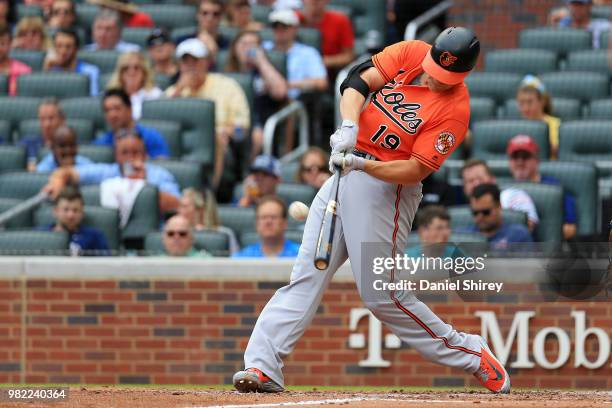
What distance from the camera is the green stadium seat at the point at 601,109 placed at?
35.3ft

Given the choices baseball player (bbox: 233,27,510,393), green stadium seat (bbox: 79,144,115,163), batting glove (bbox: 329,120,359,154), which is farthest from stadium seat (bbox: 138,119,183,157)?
batting glove (bbox: 329,120,359,154)

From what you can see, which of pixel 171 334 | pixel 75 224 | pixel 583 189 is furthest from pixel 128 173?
pixel 583 189

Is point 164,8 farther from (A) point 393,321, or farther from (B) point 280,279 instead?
(A) point 393,321

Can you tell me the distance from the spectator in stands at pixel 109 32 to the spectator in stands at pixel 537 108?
380cm

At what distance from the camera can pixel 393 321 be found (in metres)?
6.34

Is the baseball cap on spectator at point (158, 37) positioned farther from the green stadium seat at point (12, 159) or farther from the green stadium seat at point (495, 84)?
the green stadium seat at point (495, 84)

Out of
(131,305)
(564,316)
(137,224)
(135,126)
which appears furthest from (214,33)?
(564,316)

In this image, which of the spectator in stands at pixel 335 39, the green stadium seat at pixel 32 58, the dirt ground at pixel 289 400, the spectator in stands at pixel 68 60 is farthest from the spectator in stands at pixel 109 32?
the dirt ground at pixel 289 400

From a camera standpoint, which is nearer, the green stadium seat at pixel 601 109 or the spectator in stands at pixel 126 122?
the spectator in stands at pixel 126 122

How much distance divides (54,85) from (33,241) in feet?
9.93

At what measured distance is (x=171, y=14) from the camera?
44.0ft

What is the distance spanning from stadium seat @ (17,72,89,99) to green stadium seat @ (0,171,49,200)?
1648mm

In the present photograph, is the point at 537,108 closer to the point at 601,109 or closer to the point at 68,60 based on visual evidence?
the point at 601,109

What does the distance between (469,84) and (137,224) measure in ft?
11.1
